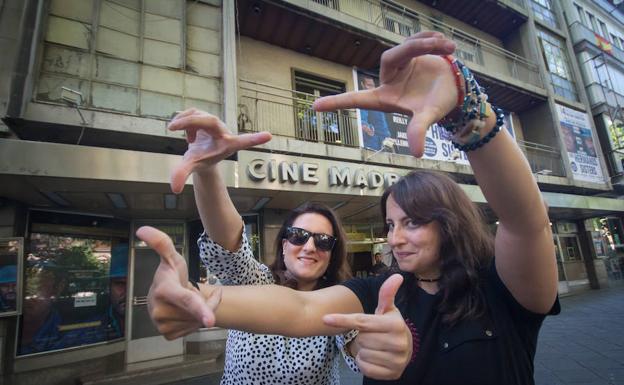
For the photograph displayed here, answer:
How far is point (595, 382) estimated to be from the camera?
13.1 feet

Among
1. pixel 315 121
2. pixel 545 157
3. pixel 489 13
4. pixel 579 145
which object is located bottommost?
pixel 545 157

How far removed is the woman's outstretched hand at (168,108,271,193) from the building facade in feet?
12.3

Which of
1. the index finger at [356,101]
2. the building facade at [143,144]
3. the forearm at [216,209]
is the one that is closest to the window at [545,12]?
the building facade at [143,144]

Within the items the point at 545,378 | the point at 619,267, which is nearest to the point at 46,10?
the point at 545,378

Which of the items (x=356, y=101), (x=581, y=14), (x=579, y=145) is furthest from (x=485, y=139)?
(x=581, y=14)

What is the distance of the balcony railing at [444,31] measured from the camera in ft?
31.4

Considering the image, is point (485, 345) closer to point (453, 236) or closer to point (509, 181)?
point (453, 236)

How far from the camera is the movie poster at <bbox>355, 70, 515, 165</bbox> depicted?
28.3 feet

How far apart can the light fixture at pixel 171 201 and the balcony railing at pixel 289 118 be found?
7.29 feet

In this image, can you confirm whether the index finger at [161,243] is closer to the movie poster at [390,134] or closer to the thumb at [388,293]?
the thumb at [388,293]

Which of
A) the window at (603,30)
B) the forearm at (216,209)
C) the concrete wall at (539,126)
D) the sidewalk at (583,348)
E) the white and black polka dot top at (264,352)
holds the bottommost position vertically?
the sidewalk at (583,348)

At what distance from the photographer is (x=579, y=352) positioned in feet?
17.0

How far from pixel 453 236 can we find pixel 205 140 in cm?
104

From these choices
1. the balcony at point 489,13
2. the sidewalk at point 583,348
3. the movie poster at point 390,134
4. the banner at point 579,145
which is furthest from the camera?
the banner at point 579,145
